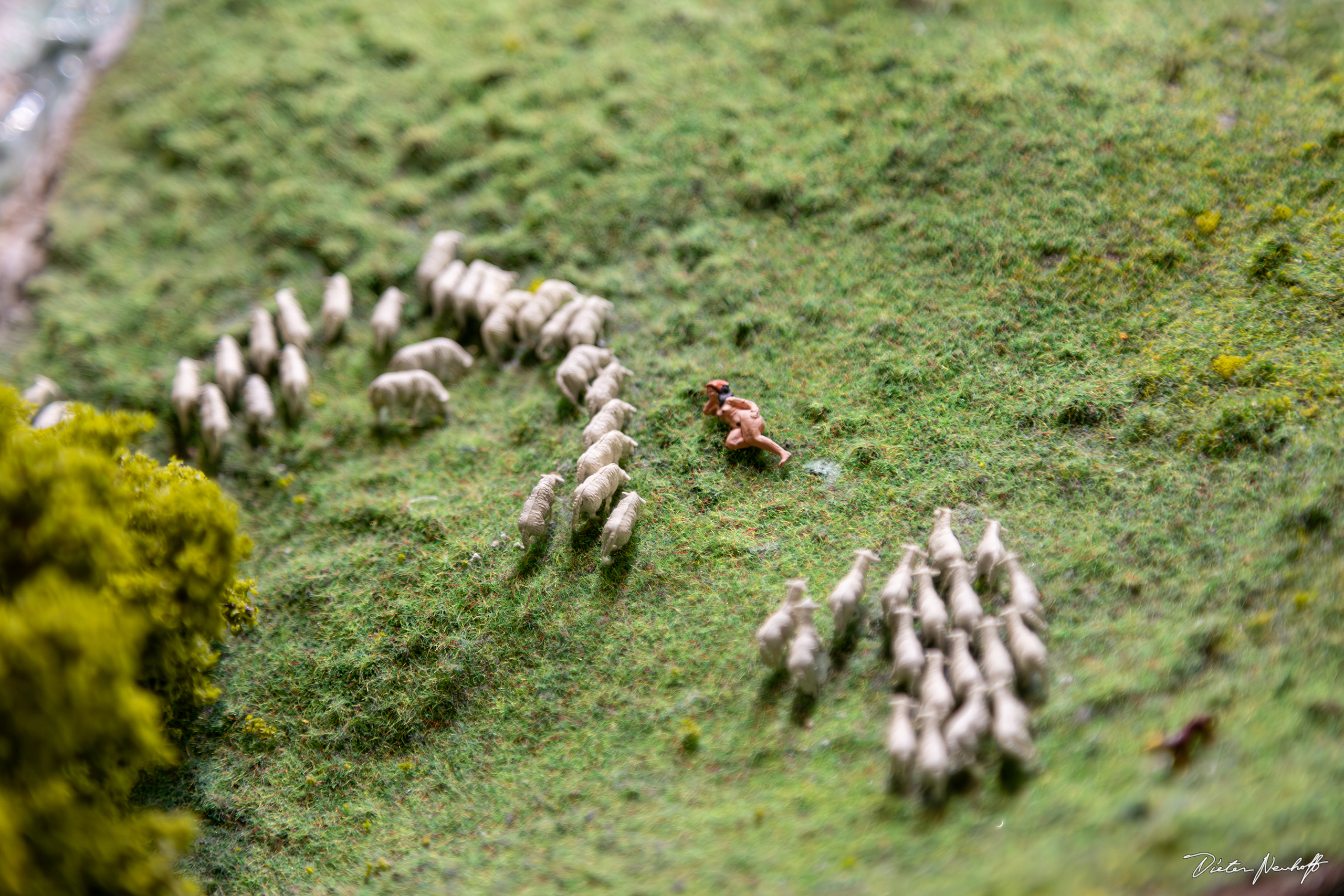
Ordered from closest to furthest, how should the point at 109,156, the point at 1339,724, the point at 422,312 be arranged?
the point at 1339,724, the point at 422,312, the point at 109,156

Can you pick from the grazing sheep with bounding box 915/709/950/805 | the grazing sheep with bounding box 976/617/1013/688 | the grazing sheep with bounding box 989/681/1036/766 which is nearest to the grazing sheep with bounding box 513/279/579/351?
the grazing sheep with bounding box 976/617/1013/688

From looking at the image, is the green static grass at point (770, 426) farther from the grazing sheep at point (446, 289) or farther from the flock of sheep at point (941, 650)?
the grazing sheep at point (446, 289)

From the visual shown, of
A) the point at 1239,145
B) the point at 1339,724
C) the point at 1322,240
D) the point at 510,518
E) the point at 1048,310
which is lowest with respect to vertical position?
the point at 510,518

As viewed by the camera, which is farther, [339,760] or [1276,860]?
[339,760]

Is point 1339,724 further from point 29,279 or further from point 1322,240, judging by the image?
point 29,279

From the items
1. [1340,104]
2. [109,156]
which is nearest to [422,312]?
[109,156]

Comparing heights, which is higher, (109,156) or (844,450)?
(109,156)

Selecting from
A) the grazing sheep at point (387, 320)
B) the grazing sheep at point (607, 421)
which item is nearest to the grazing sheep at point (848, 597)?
the grazing sheep at point (607, 421)
